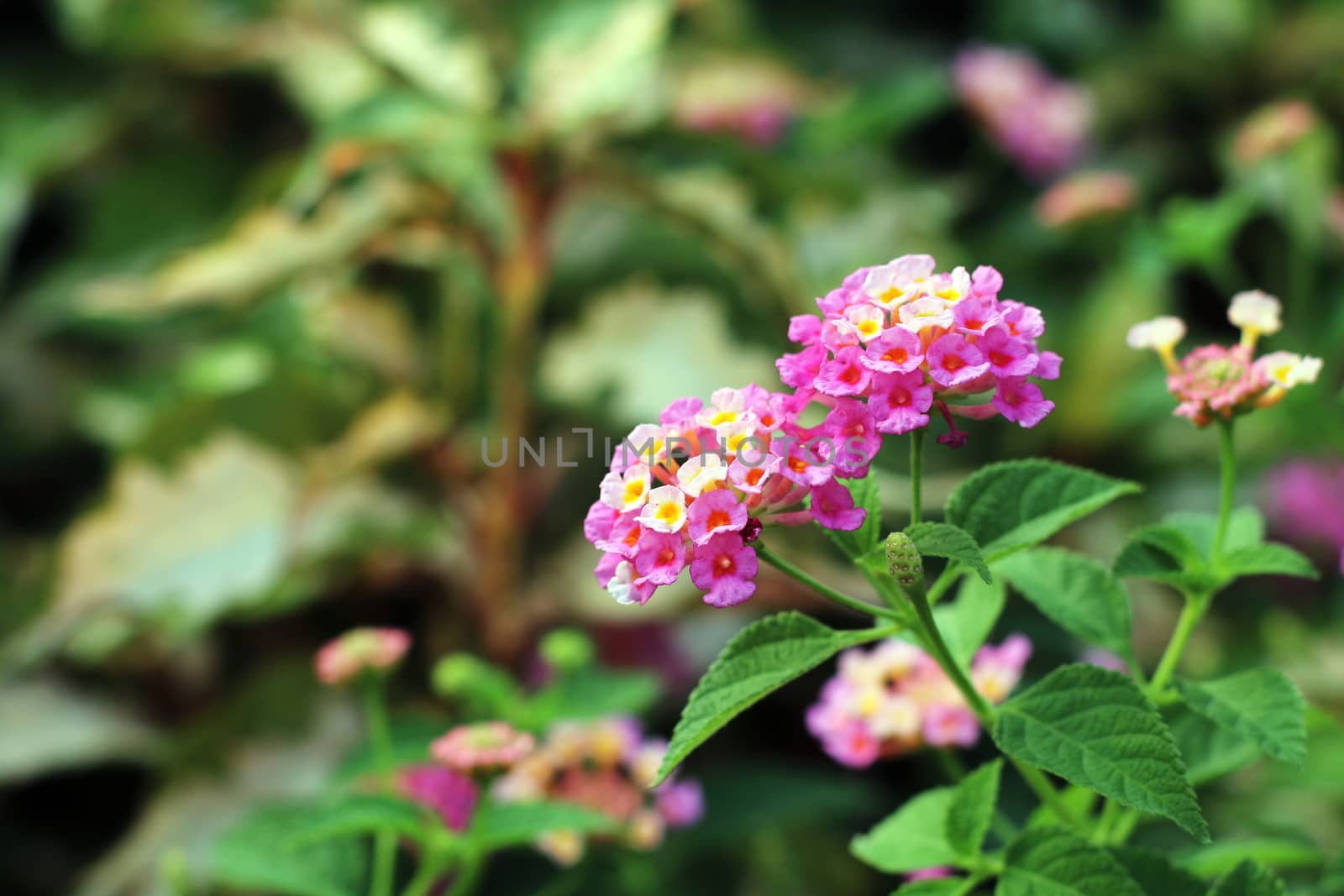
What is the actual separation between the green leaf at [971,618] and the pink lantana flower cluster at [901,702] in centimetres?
2

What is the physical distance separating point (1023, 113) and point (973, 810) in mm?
998

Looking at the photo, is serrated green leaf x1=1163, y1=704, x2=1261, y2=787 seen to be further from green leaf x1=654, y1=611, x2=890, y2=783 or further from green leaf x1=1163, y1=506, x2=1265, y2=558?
green leaf x1=654, y1=611, x2=890, y2=783

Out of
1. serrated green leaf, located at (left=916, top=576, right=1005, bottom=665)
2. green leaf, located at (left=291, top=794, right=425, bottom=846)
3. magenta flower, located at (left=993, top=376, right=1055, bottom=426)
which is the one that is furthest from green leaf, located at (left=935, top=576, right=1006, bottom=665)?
green leaf, located at (left=291, top=794, right=425, bottom=846)

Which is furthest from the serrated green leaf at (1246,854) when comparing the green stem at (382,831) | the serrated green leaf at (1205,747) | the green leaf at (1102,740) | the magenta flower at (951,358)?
the green stem at (382,831)

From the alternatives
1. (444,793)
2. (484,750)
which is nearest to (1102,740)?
(484,750)

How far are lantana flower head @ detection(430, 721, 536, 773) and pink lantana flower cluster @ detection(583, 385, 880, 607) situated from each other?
0.17 meters

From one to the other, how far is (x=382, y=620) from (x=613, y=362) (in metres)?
0.32

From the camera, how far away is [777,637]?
35 centimetres

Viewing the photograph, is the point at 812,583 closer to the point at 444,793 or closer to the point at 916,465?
the point at 916,465

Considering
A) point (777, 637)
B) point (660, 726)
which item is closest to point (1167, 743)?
point (777, 637)

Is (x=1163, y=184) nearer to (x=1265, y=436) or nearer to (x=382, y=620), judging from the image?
(x=1265, y=436)

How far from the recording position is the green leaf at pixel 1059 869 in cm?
34

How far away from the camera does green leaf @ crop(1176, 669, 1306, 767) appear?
348mm

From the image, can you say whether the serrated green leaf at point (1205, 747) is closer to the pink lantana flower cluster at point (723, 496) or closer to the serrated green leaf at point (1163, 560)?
the serrated green leaf at point (1163, 560)
